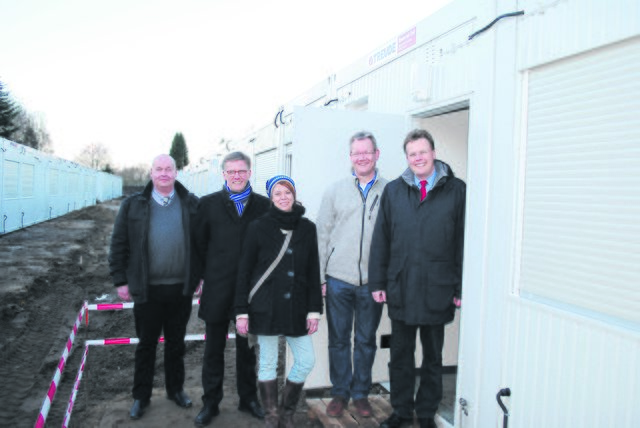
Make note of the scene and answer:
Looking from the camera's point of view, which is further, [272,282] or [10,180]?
[10,180]

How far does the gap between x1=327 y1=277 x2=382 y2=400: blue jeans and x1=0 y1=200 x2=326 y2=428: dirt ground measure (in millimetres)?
416

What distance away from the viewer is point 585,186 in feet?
7.98

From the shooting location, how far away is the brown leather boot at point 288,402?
11.0 ft

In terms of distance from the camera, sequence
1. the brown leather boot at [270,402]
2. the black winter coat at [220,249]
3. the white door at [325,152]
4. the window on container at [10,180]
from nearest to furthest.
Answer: the brown leather boot at [270,402]
the black winter coat at [220,249]
the white door at [325,152]
the window on container at [10,180]

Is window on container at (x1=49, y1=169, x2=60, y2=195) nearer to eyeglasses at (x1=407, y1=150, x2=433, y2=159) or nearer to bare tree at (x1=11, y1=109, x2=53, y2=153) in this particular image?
eyeglasses at (x1=407, y1=150, x2=433, y2=159)

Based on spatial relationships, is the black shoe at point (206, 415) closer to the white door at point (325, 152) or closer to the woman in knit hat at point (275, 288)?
the woman in knit hat at point (275, 288)

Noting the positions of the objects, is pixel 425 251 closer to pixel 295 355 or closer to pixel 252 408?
pixel 295 355

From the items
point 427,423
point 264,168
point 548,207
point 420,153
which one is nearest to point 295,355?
point 427,423

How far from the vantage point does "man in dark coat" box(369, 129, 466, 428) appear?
3125mm

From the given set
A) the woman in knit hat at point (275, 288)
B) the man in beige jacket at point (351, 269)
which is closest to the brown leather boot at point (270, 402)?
the woman in knit hat at point (275, 288)

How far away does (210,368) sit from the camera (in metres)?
3.57

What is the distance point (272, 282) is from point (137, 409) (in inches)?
62.0

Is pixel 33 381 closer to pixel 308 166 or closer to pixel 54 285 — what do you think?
pixel 308 166

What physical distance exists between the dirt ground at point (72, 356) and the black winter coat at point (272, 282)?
3.15ft
